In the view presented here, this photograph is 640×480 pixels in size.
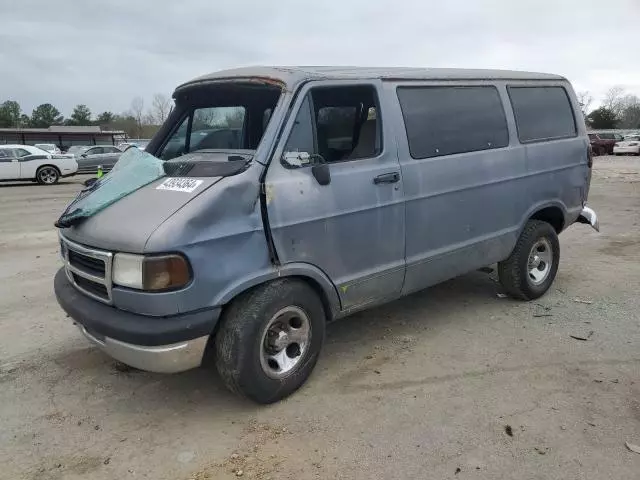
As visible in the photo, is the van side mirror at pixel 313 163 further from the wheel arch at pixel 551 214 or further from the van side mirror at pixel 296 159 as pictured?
the wheel arch at pixel 551 214

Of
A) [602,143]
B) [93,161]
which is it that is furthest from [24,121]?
[602,143]

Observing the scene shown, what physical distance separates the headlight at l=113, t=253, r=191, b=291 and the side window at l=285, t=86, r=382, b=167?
41.8 inches

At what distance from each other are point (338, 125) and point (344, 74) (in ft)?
1.17

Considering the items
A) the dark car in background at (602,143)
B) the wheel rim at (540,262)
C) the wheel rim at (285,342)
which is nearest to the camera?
the wheel rim at (285,342)

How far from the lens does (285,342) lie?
354 centimetres

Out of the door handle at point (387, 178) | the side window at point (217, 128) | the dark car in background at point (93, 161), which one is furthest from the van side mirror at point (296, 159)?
the dark car in background at point (93, 161)

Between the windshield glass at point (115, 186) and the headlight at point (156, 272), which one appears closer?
the headlight at point (156, 272)

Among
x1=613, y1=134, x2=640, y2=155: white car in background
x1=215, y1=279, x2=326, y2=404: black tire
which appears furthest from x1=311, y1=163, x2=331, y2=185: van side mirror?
x1=613, y1=134, x2=640, y2=155: white car in background

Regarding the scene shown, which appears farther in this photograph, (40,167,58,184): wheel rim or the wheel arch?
(40,167,58,184): wheel rim

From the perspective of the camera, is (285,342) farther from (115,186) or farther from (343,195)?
(115,186)

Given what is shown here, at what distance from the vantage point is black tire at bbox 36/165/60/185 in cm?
2056

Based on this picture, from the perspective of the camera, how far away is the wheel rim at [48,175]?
20.6m

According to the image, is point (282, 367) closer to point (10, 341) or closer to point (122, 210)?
point (122, 210)

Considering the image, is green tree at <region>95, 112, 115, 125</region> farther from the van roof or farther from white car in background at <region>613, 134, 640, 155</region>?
the van roof
